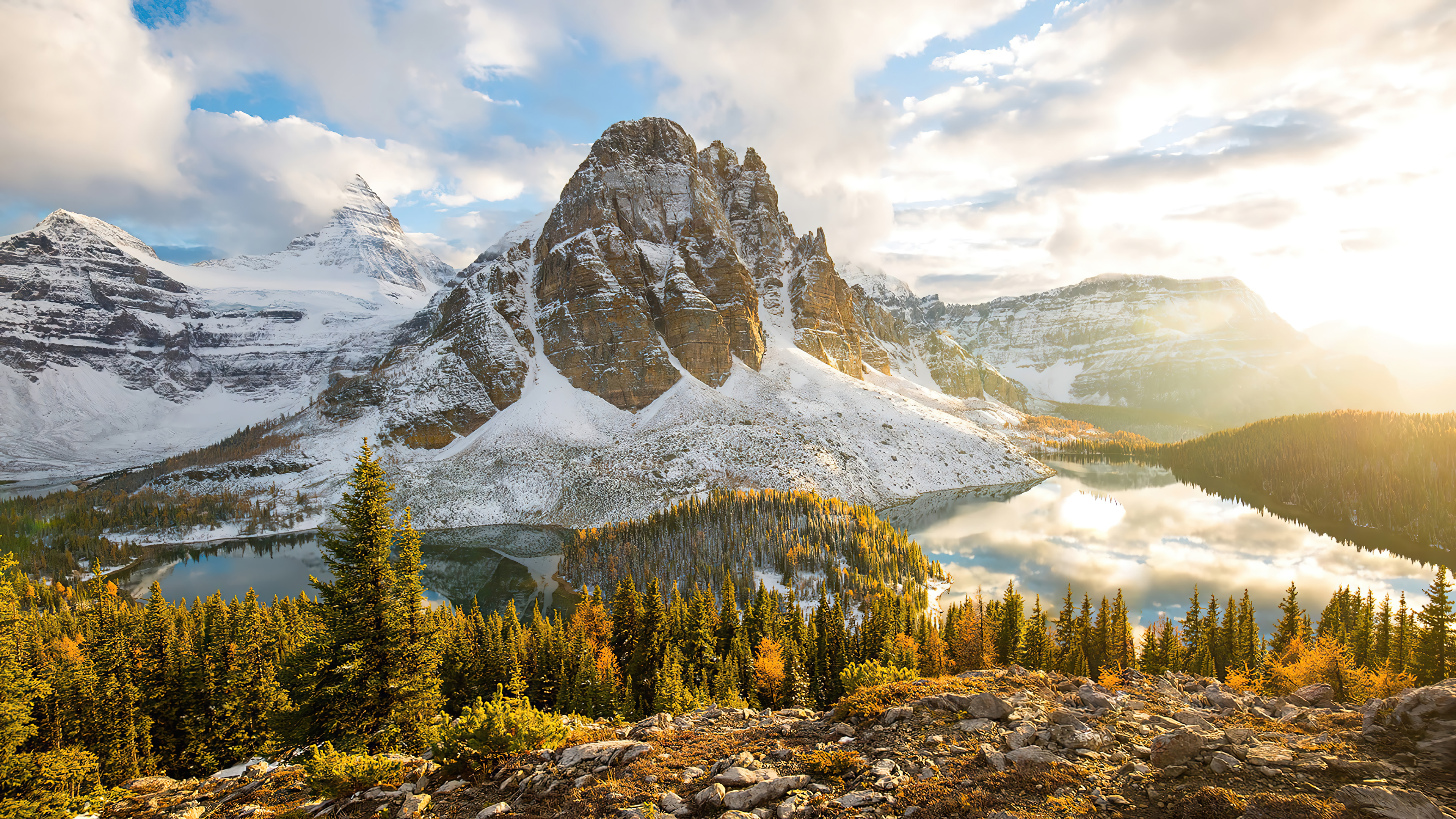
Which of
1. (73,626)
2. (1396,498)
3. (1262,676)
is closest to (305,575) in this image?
(73,626)

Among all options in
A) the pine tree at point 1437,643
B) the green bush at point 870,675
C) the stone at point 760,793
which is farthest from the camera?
the pine tree at point 1437,643

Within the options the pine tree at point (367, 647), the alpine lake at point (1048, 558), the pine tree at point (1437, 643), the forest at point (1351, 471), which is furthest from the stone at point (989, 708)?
the forest at point (1351, 471)

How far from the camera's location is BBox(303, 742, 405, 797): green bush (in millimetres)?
11094

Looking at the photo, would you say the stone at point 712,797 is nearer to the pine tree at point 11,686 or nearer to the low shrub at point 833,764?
the low shrub at point 833,764

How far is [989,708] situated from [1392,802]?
244 inches

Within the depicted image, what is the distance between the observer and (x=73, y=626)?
45.8 meters

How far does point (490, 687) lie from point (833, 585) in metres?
44.0

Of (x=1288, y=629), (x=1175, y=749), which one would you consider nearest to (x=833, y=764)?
(x=1175, y=749)

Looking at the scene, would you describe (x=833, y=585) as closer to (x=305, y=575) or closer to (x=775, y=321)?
(x=305, y=575)

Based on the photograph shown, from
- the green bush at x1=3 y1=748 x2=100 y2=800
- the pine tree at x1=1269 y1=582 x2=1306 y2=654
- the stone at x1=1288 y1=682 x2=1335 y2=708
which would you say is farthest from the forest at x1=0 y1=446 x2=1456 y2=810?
the stone at x1=1288 y1=682 x2=1335 y2=708

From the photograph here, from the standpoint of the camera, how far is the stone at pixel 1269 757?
8.28 metres

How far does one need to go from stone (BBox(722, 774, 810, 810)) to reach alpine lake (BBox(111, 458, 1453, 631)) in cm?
5722

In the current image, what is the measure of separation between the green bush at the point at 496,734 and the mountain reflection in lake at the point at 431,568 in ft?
210

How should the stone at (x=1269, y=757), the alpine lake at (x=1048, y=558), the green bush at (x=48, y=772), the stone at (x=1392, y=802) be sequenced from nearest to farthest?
the stone at (x=1392, y=802) < the stone at (x=1269, y=757) < the green bush at (x=48, y=772) < the alpine lake at (x=1048, y=558)
